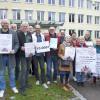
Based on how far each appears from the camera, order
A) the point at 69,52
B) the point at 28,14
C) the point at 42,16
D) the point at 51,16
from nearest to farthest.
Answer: the point at 69,52, the point at 28,14, the point at 42,16, the point at 51,16

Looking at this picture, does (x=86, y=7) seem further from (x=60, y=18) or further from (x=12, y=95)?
(x=12, y=95)

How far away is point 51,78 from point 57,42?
1.29 metres

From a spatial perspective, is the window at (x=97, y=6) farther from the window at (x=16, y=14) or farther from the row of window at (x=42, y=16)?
the window at (x=16, y=14)

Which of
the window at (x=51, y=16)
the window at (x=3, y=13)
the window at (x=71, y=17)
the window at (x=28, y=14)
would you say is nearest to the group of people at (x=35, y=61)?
the window at (x=3, y=13)

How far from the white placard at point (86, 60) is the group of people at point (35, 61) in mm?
186

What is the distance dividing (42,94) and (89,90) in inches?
84.0

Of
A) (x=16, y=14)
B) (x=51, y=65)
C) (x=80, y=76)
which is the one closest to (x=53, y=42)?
(x=51, y=65)

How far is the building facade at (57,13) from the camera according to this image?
60.2 m

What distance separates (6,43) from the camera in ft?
37.0

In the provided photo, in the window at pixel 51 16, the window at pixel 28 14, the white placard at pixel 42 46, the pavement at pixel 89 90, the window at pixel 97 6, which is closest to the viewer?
the pavement at pixel 89 90

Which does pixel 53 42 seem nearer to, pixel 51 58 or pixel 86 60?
pixel 51 58

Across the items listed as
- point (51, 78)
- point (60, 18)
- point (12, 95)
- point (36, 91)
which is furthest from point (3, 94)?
point (60, 18)

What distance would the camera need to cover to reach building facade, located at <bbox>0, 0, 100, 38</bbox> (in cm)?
6025

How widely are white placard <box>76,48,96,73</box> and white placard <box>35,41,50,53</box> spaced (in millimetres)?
1533
